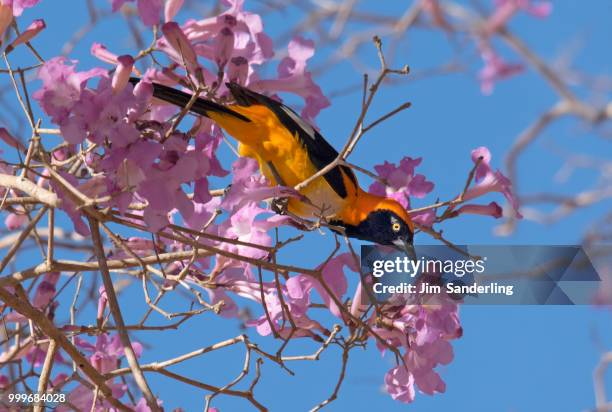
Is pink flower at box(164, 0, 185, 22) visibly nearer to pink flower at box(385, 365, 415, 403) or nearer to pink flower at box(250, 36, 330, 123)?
pink flower at box(250, 36, 330, 123)

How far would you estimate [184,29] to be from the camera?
2516 mm

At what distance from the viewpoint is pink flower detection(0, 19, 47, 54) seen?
246cm

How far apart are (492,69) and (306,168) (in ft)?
13.6

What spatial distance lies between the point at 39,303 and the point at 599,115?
4909 mm

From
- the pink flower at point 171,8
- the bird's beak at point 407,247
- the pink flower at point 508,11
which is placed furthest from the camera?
the pink flower at point 508,11

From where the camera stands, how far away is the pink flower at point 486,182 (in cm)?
267

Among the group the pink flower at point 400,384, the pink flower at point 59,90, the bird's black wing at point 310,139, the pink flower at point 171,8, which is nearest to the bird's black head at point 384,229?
the bird's black wing at point 310,139

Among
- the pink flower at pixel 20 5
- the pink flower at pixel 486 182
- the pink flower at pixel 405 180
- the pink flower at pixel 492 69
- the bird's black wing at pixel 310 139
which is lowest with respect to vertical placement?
the pink flower at pixel 486 182

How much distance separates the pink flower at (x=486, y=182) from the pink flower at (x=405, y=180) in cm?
19

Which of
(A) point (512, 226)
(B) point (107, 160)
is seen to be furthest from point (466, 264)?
(A) point (512, 226)

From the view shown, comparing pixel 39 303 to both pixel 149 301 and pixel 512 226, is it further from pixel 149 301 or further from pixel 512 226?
pixel 512 226

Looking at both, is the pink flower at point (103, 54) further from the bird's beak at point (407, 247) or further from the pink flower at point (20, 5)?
the bird's beak at point (407, 247)

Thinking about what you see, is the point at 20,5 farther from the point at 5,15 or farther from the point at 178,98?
the point at 178,98

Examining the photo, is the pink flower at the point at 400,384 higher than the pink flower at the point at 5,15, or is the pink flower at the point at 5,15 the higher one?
the pink flower at the point at 5,15
